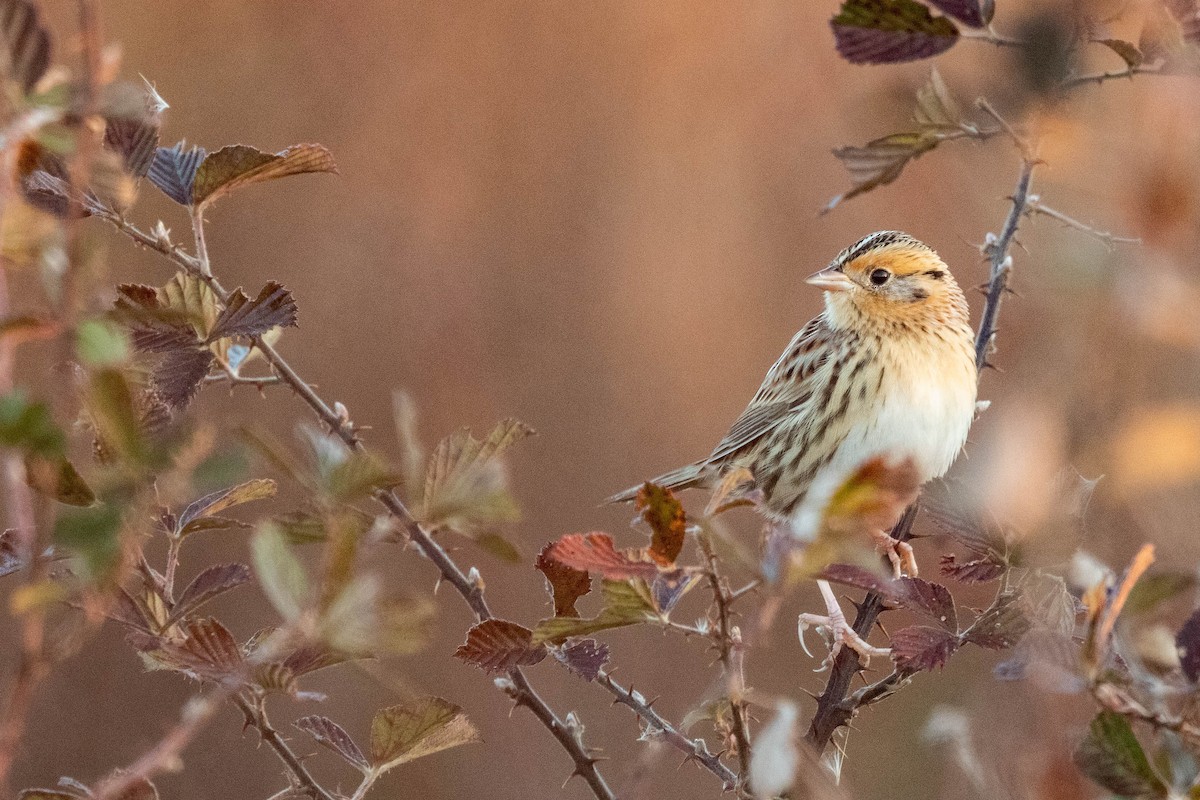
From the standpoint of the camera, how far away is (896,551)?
1884 mm

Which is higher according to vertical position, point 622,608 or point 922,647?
point 622,608

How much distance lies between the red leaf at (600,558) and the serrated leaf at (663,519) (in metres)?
0.01

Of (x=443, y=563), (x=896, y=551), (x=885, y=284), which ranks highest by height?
(x=443, y=563)

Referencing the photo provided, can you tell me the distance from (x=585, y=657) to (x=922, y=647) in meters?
0.26

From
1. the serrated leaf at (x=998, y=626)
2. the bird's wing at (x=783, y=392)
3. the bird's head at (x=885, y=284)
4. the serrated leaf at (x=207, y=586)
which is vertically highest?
the serrated leaf at (x=207, y=586)

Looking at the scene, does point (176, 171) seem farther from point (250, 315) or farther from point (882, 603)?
point (882, 603)

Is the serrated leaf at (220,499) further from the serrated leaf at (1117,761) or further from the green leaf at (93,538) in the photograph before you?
the serrated leaf at (1117,761)

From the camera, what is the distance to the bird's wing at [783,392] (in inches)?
101

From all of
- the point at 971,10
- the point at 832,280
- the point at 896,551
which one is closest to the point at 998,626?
the point at 971,10

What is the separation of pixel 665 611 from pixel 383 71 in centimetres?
375

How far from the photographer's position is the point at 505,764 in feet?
11.5

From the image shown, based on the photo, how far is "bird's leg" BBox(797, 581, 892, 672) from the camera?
1390 millimetres

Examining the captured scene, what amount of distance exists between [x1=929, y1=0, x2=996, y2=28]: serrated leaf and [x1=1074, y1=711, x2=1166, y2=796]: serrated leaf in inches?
22.6

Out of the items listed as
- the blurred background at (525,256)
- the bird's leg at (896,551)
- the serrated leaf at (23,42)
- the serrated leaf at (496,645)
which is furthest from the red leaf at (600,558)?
the blurred background at (525,256)
